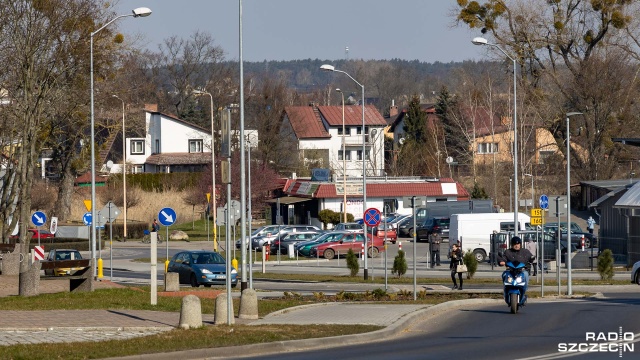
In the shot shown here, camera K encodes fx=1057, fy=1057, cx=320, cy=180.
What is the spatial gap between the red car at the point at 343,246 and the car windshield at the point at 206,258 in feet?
59.2

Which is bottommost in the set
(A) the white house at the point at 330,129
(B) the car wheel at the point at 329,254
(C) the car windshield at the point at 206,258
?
(B) the car wheel at the point at 329,254

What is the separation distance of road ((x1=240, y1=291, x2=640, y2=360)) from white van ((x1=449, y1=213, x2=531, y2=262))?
23.9 meters

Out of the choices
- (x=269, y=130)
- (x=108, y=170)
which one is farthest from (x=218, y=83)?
(x=108, y=170)

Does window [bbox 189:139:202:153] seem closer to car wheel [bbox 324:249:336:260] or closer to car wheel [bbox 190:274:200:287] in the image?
car wheel [bbox 324:249:336:260]

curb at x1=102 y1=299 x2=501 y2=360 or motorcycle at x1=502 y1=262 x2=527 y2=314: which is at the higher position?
motorcycle at x1=502 y1=262 x2=527 y2=314

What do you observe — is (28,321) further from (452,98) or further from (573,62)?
(452,98)

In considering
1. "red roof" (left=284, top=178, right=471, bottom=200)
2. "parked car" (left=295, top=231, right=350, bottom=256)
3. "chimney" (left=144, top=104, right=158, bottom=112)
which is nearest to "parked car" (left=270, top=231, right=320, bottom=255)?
"parked car" (left=295, top=231, right=350, bottom=256)

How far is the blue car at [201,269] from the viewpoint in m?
36.5

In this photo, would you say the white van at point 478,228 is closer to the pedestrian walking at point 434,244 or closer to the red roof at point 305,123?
the pedestrian walking at point 434,244

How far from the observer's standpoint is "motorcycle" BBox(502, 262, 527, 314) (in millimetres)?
22125

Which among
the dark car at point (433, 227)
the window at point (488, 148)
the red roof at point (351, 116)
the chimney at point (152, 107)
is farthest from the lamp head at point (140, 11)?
the red roof at point (351, 116)

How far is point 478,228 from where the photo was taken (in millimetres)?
50719

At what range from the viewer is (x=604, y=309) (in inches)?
940

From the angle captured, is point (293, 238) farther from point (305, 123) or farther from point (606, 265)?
point (305, 123)
